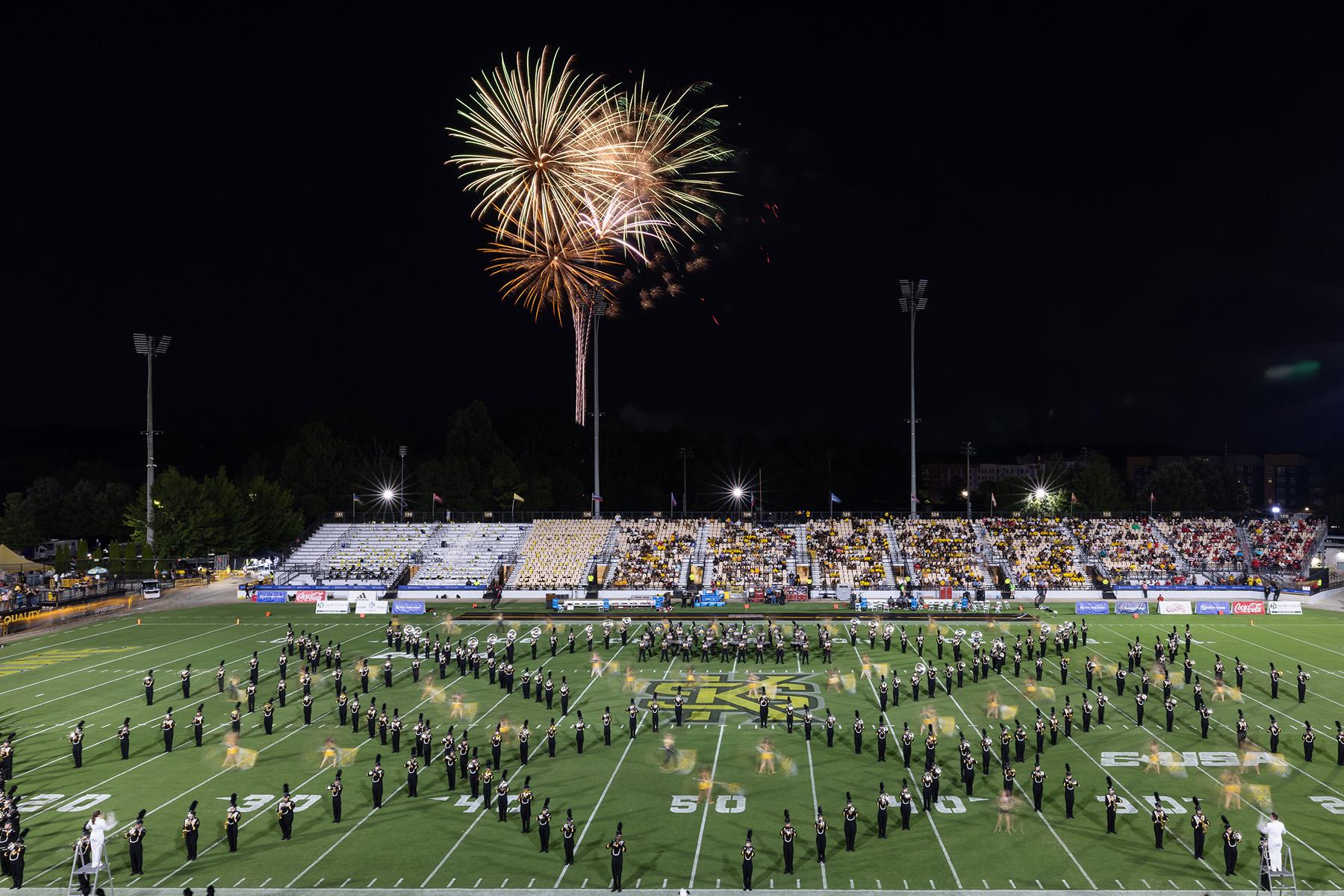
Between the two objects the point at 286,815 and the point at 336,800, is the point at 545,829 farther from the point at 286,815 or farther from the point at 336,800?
the point at 286,815

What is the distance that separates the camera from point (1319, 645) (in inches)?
1280

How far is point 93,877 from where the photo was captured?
13109 millimetres

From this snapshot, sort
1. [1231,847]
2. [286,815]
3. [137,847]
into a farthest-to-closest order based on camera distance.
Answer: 1. [286,815]
2. [137,847]
3. [1231,847]

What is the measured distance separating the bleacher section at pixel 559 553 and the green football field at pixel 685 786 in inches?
755

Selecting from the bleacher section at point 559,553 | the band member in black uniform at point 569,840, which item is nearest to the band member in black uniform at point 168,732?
the band member in black uniform at point 569,840

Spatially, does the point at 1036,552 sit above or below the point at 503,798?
above

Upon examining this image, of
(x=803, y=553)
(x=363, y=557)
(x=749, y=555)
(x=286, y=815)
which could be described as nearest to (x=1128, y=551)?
(x=803, y=553)

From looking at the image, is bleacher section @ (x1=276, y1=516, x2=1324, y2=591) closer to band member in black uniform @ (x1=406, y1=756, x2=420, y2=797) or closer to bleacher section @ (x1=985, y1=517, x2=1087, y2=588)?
bleacher section @ (x1=985, y1=517, x2=1087, y2=588)

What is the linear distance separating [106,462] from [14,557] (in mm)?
63839

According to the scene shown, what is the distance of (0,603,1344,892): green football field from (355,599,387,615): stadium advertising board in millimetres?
12632

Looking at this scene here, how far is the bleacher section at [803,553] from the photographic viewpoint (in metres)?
47.3

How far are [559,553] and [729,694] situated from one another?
27289 millimetres

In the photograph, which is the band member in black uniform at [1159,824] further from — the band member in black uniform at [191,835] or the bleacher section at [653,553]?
the bleacher section at [653,553]

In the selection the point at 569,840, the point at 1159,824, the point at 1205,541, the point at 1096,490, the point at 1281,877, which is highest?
the point at 1096,490
